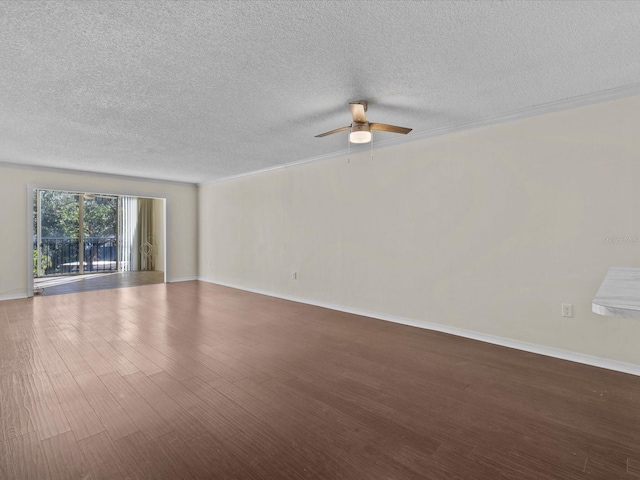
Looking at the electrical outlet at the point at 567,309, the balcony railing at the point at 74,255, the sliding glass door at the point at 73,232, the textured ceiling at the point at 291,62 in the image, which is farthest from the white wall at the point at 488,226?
the balcony railing at the point at 74,255

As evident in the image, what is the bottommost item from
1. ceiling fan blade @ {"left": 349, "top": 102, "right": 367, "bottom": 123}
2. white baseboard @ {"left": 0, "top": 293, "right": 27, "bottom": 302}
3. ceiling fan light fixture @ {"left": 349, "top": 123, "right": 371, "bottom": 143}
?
white baseboard @ {"left": 0, "top": 293, "right": 27, "bottom": 302}

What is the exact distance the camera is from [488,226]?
135 inches

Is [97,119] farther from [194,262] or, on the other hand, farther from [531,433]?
[194,262]

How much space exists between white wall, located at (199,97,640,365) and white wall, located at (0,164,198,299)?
359 cm

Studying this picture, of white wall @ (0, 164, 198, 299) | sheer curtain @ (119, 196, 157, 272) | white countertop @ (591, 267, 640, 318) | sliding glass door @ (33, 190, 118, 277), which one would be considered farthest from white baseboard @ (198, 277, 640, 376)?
sliding glass door @ (33, 190, 118, 277)

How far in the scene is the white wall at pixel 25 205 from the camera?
5.50m

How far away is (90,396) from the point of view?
229 cm

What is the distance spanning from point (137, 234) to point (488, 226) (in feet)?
32.4

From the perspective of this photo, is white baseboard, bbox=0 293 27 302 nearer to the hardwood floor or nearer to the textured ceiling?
the hardwood floor

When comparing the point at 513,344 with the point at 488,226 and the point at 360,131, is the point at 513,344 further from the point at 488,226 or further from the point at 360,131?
the point at 360,131

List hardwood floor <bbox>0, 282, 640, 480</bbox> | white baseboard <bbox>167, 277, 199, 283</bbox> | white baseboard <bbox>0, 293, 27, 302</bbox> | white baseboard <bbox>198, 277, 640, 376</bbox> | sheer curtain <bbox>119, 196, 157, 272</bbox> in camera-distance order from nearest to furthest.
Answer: hardwood floor <bbox>0, 282, 640, 480</bbox> < white baseboard <bbox>198, 277, 640, 376</bbox> < white baseboard <bbox>0, 293, 27, 302</bbox> < white baseboard <bbox>167, 277, 199, 283</bbox> < sheer curtain <bbox>119, 196, 157, 272</bbox>

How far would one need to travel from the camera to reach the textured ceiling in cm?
175

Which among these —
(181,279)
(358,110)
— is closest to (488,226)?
(358,110)

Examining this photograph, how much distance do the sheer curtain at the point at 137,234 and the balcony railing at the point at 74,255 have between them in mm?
340
